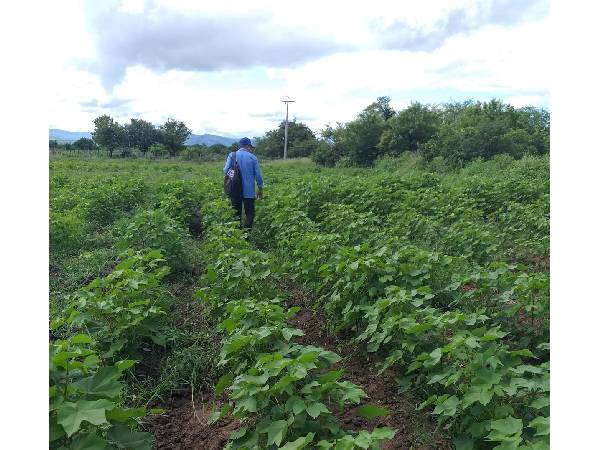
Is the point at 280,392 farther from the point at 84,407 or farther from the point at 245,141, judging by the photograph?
the point at 245,141

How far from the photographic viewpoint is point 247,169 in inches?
340

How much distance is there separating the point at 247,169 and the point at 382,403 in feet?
18.6

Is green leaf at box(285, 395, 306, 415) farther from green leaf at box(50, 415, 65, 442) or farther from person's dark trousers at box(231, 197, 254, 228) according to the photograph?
person's dark trousers at box(231, 197, 254, 228)

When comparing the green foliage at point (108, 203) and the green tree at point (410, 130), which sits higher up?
the green tree at point (410, 130)

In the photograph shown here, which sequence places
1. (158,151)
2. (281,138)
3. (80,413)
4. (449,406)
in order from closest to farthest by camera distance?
1. (80,413)
2. (449,406)
3. (158,151)
4. (281,138)

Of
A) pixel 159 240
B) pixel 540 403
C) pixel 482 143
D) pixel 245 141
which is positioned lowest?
pixel 540 403

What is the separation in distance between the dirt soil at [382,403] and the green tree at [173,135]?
53805 mm

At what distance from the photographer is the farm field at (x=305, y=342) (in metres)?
2.62

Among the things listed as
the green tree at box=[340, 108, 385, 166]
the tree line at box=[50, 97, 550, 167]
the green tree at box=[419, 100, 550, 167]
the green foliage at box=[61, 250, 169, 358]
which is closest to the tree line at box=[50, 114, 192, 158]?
the tree line at box=[50, 97, 550, 167]

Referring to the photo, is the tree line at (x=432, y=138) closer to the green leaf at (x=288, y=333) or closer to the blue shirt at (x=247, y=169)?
the blue shirt at (x=247, y=169)

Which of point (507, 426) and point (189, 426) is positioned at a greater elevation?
point (507, 426)

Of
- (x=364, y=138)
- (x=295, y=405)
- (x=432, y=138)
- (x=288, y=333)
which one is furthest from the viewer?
(x=364, y=138)

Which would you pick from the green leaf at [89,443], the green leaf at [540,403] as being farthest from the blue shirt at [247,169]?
the green leaf at [89,443]

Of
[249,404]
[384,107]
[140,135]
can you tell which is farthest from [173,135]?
[249,404]
